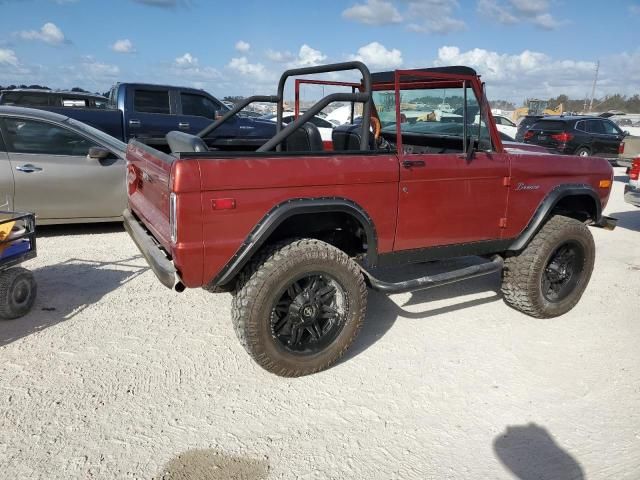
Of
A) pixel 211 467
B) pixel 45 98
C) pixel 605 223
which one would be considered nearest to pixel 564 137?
pixel 605 223

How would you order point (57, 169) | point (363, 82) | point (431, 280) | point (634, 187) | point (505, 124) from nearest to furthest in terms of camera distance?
point (363, 82), point (431, 280), point (57, 169), point (634, 187), point (505, 124)

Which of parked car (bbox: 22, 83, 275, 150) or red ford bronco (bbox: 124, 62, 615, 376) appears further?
parked car (bbox: 22, 83, 275, 150)

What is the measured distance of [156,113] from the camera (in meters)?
9.56

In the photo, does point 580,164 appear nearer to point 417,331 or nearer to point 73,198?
point 417,331

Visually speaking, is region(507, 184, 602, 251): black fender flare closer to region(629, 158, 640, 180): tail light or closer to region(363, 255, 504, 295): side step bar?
region(363, 255, 504, 295): side step bar

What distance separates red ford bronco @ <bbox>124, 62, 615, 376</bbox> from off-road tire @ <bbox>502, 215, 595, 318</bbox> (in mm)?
13

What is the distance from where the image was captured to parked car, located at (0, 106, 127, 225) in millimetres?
5719

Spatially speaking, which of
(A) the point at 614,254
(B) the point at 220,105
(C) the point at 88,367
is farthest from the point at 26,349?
(B) the point at 220,105

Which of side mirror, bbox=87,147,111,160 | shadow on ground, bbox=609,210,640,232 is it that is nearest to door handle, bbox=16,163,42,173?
side mirror, bbox=87,147,111,160

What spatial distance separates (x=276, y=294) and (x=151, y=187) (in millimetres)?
1239

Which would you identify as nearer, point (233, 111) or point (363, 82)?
point (363, 82)

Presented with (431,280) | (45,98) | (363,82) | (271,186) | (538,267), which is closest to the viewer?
(271,186)

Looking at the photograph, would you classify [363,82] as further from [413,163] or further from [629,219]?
[629,219]

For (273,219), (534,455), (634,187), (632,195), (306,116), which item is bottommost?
(534,455)
